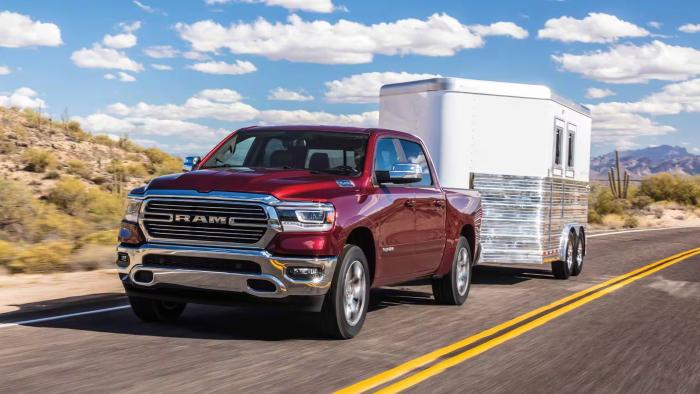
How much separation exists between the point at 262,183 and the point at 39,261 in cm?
733

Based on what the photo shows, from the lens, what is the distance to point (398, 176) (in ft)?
29.2

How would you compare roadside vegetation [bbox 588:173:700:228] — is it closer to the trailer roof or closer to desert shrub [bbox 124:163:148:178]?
desert shrub [bbox 124:163:148:178]

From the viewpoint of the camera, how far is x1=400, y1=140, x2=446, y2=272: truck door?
392 inches

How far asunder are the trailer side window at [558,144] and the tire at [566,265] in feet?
4.71

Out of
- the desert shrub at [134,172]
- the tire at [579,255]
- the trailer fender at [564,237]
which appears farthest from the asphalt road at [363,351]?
the desert shrub at [134,172]

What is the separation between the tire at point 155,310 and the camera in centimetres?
868

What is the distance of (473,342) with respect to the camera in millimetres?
8523

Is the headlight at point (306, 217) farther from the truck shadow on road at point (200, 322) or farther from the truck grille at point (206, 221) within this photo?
the truck shadow on road at point (200, 322)

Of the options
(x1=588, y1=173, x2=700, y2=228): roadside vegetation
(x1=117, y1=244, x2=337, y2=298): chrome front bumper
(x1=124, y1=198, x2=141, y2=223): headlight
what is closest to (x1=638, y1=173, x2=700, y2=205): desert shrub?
(x1=588, y1=173, x2=700, y2=228): roadside vegetation

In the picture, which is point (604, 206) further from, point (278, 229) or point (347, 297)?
point (278, 229)

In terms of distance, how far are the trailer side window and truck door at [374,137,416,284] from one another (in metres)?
5.40

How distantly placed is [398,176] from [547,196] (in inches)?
239

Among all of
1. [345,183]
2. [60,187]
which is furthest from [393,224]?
[60,187]

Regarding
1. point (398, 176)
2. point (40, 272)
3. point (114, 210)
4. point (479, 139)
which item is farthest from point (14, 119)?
point (398, 176)
